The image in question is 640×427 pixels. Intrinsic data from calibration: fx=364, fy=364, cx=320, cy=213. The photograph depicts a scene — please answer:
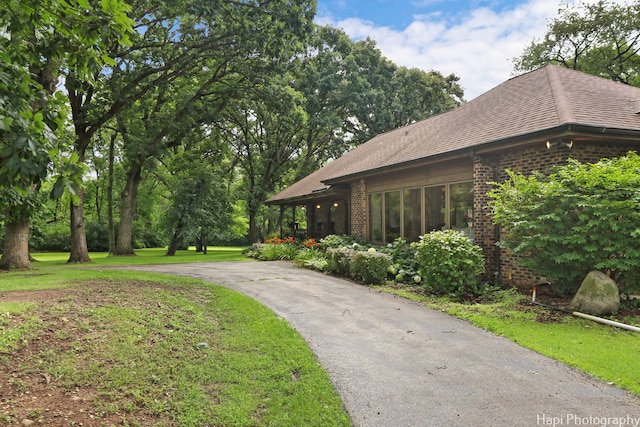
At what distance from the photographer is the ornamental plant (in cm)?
544

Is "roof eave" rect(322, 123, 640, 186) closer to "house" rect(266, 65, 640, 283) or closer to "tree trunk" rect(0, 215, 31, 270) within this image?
"house" rect(266, 65, 640, 283)

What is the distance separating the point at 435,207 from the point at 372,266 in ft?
9.82

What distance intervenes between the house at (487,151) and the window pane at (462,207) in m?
0.03

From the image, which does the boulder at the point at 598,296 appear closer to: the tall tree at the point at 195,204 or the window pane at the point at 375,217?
the window pane at the point at 375,217

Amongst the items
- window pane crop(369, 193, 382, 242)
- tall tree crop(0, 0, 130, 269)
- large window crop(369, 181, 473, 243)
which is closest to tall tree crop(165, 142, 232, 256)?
window pane crop(369, 193, 382, 242)

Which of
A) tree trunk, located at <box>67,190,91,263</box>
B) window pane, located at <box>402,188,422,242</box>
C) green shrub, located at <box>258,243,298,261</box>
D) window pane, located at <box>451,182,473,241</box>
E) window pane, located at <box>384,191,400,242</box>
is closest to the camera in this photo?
window pane, located at <box>451,182,473,241</box>

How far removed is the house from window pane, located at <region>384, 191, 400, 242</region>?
1.3 inches

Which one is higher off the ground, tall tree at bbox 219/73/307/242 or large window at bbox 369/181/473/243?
tall tree at bbox 219/73/307/242

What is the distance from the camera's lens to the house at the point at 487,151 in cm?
723

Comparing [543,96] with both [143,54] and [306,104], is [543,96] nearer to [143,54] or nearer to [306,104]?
[143,54]

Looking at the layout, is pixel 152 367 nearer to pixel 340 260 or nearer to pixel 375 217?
pixel 340 260

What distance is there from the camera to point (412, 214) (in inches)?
444

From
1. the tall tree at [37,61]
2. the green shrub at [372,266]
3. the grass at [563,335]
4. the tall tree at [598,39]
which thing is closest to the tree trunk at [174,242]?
the green shrub at [372,266]

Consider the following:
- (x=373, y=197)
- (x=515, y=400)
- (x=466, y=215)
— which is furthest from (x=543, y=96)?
(x=515, y=400)
